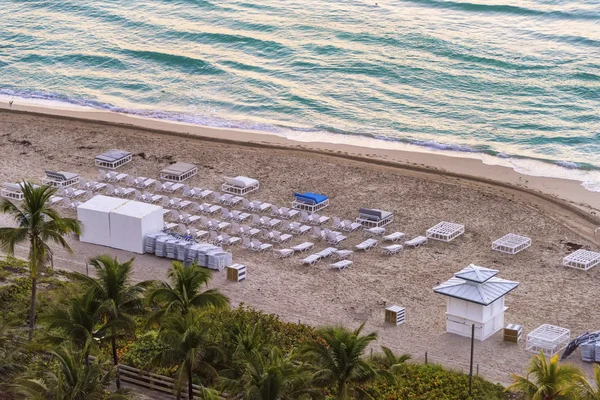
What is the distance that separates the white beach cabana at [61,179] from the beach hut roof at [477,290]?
653 inches

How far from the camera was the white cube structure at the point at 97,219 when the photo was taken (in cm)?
3694

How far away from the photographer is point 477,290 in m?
30.8

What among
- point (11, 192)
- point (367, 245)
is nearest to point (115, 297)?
point (367, 245)

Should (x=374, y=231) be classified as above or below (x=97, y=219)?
below

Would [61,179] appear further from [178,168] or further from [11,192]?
[178,168]

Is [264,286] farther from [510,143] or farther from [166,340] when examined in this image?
[510,143]

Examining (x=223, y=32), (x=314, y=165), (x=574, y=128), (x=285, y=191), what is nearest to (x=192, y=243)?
(x=285, y=191)

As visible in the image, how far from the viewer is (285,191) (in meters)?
41.9

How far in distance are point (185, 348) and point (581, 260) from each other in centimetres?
1568

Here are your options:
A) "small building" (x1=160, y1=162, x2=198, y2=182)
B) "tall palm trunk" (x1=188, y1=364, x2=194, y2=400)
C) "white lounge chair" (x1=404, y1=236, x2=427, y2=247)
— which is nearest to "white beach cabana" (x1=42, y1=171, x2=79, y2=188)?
"small building" (x1=160, y1=162, x2=198, y2=182)

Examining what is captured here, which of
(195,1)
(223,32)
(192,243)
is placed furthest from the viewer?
(195,1)

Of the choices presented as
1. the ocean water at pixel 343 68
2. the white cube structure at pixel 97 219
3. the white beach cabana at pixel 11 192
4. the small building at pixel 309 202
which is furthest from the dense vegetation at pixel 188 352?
the ocean water at pixel 343 68

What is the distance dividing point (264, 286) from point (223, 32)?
3653cm

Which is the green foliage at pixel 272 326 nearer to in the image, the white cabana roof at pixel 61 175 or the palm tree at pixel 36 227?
the palm tree at pixel 36 227
